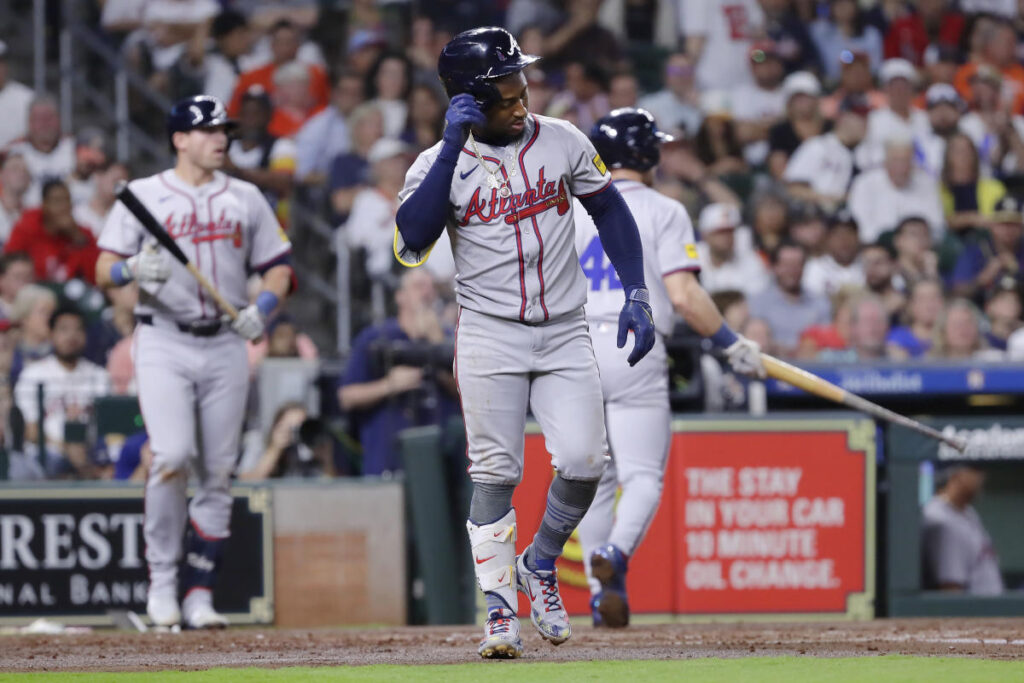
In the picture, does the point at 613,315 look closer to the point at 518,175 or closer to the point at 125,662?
the point at 518,175

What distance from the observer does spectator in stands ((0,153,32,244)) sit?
11.1 m

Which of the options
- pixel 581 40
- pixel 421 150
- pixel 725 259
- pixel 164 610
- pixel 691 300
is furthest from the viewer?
pixel 581 40

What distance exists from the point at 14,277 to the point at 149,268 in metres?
4.01

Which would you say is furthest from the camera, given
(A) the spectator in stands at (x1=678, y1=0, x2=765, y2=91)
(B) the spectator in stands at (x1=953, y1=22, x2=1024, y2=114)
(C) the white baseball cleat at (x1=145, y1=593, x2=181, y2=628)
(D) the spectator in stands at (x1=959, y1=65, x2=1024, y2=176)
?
(B) the spectator in stands at (x1=953, y1=22, x2=1024, y2=114)

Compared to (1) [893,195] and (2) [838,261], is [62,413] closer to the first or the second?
(2) [838,261]

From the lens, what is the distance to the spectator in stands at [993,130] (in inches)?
504

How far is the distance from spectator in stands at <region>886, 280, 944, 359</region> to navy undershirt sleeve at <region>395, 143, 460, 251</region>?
19.4 ft

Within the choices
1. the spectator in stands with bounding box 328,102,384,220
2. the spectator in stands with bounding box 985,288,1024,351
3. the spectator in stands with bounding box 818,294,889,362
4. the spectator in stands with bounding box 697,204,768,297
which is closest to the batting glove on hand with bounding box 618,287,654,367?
the spectator in stands with bounding box 818,294,889,362

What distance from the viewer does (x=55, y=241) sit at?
1079 centimetres

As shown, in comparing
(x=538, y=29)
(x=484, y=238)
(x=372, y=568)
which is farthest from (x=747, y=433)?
(x=538, y=29)

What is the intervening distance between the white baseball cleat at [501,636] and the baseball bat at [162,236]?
2504 mm

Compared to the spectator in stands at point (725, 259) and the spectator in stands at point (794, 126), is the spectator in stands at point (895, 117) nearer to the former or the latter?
the spectator in stands at point (794, 126)

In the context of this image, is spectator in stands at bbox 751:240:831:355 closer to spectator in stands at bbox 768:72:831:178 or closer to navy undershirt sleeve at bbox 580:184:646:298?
spectator in stands at bbox 768:72:831:178

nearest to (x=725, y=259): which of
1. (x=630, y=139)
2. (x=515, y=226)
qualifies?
(x=630, y=139)
